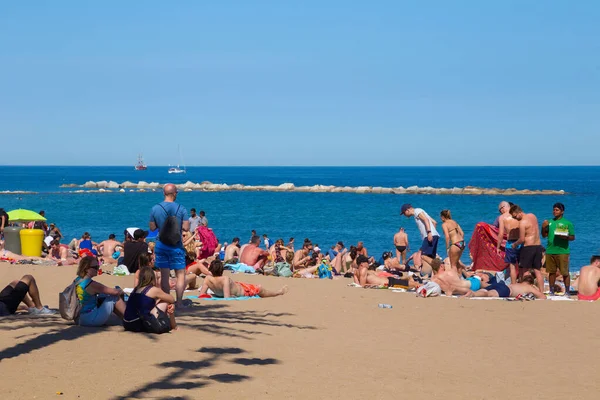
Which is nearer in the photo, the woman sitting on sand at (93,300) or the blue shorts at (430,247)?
the woman sitting on sand at (93,300)

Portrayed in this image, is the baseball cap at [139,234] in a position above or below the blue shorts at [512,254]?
above

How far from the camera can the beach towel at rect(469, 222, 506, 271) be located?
14086mm

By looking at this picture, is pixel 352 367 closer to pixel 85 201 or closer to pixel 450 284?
pixel 450 284

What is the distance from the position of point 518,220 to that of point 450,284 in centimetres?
148

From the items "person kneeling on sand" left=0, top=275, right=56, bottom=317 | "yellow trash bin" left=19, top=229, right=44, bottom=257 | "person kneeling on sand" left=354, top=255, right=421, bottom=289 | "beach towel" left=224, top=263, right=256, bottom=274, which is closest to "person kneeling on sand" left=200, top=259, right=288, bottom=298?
"person kneeling on sand" left=354, top=255, right=421, bottom=289

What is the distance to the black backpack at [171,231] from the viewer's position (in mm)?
9008

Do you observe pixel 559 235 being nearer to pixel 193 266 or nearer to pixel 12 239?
pixel 193 266

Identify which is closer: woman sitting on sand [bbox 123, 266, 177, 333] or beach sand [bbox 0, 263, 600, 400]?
beach sand [bbox 0, 263, 600, 400]

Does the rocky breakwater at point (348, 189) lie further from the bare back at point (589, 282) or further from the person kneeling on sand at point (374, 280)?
the bare back at point (589, 282)

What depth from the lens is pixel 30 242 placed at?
680 inches

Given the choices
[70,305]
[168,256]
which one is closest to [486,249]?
[168,256]

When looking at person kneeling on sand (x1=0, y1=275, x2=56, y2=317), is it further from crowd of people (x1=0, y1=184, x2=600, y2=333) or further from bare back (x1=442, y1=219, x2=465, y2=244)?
bare back (x1=442, y1=219, x2=465, y2=244)

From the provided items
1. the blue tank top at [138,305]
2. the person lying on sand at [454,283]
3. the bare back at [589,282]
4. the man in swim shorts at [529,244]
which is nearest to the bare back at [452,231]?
the person lying on sand at [454,283]

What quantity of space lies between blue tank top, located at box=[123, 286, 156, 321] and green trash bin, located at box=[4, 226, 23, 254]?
10.5m
